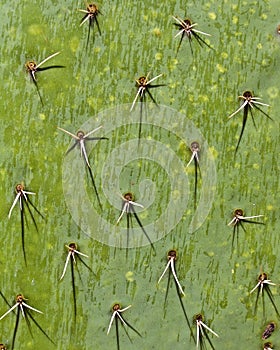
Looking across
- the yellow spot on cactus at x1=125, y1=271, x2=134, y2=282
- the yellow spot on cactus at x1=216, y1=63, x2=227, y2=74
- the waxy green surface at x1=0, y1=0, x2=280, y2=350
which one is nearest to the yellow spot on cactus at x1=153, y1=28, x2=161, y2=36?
the waxy green surface at x1=0, y1=0, x2=280, y2=350

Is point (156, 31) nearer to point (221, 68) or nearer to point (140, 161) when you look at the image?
point (221, 68)

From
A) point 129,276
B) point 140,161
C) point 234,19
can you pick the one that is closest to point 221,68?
point 234,19

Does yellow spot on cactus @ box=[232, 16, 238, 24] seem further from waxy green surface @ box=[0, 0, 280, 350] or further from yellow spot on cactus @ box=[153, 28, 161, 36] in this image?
yellow spot on cactus @ box=[153, 28, 161, 36]

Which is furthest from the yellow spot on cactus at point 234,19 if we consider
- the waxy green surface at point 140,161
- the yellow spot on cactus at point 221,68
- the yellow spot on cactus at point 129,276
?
the yellow spot on cactus at point 129,276

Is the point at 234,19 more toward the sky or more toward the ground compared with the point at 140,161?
more toward the sky

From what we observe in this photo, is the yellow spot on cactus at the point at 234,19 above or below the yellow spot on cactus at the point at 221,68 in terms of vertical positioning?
above

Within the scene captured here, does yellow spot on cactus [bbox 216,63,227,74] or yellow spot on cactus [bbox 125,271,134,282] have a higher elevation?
yellow spot on cactus [bbox 216,63,227,74]

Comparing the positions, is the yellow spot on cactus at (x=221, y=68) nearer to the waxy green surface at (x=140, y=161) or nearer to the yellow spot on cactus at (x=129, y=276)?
the waxy green surface at (x=140, y=161)

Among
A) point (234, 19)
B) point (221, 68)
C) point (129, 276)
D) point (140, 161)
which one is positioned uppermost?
point (234, 19)

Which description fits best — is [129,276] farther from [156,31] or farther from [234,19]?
[234,19]

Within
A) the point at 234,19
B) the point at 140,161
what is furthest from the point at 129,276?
the point at 234,19

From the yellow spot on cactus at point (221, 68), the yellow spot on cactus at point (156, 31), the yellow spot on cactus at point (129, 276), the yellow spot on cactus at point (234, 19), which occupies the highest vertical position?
the yellow spot on cactus at point (234, 19)
